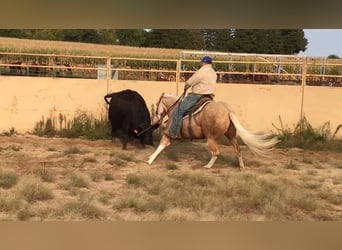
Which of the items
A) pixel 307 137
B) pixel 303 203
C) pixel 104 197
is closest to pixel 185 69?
pixel 307 137

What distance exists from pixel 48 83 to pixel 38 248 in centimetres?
701

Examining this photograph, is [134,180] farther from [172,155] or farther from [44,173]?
[172,155]

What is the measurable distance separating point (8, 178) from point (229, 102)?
486 centimetres

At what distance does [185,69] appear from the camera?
12312mm

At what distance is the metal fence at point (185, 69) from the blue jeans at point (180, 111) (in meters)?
2.27

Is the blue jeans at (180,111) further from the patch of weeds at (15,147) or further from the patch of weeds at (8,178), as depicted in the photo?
the patch of weeds at (15,147)

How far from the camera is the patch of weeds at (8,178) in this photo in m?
4.95

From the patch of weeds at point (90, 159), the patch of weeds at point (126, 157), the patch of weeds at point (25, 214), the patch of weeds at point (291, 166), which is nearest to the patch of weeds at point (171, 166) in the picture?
the patch of weeds at point (126, 157)

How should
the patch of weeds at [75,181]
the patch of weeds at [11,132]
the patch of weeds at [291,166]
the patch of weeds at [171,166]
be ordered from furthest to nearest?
1. the patch of weeds at [11,132]
2. the patch of weeds at [291,166]
3. the patch of weeds at [171,166]
4. the patch of weeds at [75,181]

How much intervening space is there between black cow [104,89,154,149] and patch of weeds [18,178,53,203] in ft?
9.42

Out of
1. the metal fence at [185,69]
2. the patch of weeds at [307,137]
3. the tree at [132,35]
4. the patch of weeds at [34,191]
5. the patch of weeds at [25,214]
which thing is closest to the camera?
the tree at [132,35]
